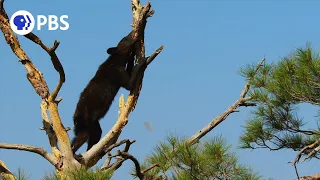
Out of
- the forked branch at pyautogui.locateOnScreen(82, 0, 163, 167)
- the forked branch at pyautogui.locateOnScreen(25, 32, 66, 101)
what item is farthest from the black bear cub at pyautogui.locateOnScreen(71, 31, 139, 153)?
the forked branch at pyautogui.locateOnScreen(25, 32, 66, 101)

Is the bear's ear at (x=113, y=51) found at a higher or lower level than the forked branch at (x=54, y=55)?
higher

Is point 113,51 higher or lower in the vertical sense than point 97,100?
higher

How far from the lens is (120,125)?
498cm

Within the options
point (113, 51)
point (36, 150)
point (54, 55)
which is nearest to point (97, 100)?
point (113, 51)

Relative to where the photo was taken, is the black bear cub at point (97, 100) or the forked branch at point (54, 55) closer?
the forked branch at point (54, 55)

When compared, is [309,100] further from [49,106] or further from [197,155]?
[49,106]

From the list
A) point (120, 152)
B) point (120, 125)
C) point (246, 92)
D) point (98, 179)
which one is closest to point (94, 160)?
point (120, 125)

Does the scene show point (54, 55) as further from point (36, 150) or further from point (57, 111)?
point (36, 150)

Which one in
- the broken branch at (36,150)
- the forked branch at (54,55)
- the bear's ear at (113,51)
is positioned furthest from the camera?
the bear's ear at (113,51)

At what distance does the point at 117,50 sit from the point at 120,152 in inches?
70.6

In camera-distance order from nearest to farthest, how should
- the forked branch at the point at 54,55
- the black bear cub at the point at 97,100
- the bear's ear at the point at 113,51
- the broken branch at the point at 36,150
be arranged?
the forked branch at the point at 54,55 → the broken branch at the point at 36,150 → the black bear cub at the point at 97,100 → the bear's ear at the point at 113,51

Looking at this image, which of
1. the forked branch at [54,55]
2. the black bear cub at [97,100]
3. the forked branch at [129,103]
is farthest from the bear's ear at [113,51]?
the forked branch at [54,55]

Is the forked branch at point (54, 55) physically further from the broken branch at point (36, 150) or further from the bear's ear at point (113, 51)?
the bear's ear at point (113, 51)

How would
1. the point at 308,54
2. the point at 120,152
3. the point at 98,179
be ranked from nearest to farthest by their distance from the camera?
the point at 98,179 → the point at 120,152 → the point at 308,54
